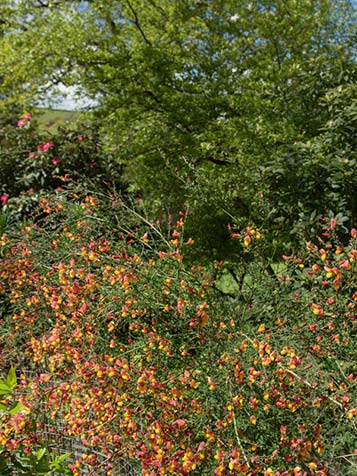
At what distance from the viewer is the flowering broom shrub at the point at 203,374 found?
6.79ft

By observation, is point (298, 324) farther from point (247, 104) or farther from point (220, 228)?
point (247, 104)

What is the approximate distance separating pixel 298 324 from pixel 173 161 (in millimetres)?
4216

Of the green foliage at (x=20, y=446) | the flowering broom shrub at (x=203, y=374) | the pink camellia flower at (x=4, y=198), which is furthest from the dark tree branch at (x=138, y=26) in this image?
the green foliage at (x=20, y=446)

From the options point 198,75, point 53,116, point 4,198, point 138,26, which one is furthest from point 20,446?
point 53,116

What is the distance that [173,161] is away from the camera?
653 cm

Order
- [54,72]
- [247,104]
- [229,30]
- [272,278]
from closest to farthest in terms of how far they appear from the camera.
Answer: [272,278] → [247,104] → [229,30] → [54,72]

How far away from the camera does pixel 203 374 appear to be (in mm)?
2316

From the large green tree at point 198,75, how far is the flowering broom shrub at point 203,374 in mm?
2466

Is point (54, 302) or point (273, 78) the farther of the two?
point (273, 78)

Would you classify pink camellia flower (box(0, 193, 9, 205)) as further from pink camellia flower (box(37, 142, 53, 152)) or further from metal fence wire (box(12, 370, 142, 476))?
metal fence wire (box(12, 370, 142, 476))

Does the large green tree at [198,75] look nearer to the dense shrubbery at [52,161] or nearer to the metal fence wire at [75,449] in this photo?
the dense shrubbery at [52,161]

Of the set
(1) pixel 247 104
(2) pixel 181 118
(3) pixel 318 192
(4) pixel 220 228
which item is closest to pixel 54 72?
(2) pixel 181 118

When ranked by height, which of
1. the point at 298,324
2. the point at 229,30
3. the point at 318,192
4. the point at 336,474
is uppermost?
the point at 229,30

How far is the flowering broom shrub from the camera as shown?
2.07 meters
